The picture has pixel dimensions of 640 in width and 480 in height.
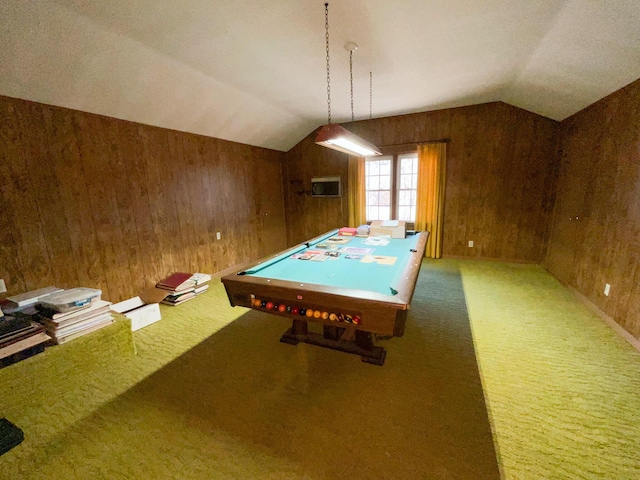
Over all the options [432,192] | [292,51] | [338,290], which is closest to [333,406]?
[338,290]

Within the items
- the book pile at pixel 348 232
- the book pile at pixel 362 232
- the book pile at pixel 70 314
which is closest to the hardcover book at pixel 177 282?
the book pile at pixel 70 314

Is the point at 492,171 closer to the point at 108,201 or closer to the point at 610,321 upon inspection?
the point at 610,321

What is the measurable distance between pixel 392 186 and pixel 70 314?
4647 millimetres

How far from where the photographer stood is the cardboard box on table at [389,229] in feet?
9.98

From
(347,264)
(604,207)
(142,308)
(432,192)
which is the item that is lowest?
(142,308)

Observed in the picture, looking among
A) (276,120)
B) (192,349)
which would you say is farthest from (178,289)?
(276,120)

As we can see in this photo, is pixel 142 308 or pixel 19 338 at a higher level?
pixel 19 338

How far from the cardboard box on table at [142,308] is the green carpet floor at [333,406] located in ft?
0.66

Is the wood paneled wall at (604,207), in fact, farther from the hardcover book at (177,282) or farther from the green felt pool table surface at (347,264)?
the hardcover book at (177,282)

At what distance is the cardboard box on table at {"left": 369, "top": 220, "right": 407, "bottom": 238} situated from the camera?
304 centimetres

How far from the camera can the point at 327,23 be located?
2000 mm

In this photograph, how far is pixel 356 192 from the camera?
5.06 m

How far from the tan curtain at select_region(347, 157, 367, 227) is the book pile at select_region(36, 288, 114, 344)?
13.3 feet

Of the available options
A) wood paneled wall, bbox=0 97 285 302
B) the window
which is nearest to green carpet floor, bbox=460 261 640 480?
the window
